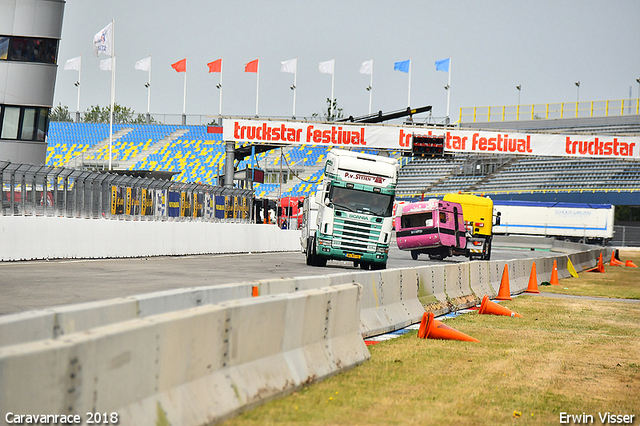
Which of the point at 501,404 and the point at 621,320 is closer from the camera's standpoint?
the point at 501,404

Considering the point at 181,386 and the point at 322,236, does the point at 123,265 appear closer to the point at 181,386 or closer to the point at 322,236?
the point at 322,236

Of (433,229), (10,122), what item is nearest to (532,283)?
(433,229)

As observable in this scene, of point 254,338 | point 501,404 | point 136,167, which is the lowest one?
point 501,404

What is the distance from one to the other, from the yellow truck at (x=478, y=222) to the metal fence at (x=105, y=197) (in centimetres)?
1227

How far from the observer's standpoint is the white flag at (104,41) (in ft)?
136

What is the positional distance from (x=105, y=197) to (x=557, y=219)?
A: 2057 inches

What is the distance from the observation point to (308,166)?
258ft

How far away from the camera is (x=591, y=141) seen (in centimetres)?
5084

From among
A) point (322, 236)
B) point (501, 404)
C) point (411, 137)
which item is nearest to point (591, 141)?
point (411, 137)

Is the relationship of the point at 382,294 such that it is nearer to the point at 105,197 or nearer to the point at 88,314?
the point at 88,314

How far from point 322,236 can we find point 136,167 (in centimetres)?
5556

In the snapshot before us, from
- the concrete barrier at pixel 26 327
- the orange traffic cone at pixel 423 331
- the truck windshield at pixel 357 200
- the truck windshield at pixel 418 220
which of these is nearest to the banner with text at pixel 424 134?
the truck windshield at pixel 418 220

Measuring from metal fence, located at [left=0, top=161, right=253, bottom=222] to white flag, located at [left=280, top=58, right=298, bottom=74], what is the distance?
41076 millimetres

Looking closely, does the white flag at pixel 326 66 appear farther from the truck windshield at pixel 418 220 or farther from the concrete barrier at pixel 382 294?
the concrete barrier at pixel 382 294
